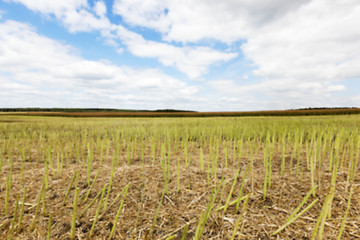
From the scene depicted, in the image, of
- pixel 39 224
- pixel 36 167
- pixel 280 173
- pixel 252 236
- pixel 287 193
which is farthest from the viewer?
pixel 36 167

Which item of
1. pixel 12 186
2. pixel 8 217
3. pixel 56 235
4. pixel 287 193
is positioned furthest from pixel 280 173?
pixel 12 186

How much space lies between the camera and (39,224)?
1.63 metres

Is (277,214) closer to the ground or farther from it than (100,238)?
farther from it

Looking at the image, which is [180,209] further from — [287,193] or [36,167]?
[36,167]

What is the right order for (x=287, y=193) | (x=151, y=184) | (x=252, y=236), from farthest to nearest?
(x=151, y=184) < (x=287, y=193) < (x=252, y=236)

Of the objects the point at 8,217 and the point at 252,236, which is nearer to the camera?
the point at 252,236

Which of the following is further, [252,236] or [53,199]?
[53,199]

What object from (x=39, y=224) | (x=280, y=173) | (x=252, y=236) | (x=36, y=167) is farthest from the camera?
(x=36, y=167)

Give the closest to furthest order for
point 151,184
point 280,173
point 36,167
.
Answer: point 151,184
point 280,173
point 36,167

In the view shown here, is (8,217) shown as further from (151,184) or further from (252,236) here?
(252,236)

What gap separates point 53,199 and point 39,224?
34cm

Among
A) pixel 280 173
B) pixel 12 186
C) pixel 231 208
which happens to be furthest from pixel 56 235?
pixel 280 173

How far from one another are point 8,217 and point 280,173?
2.90 m

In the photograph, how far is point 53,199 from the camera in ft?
6.36
